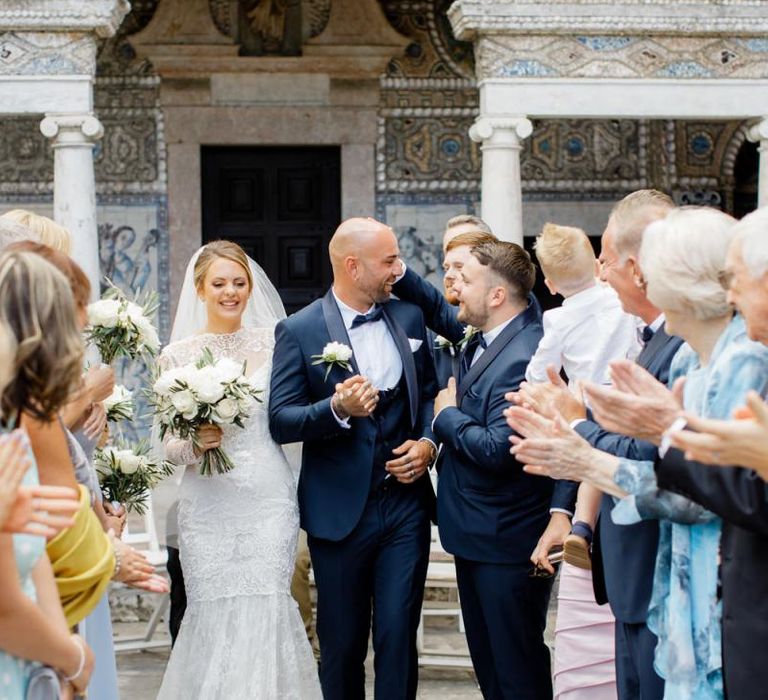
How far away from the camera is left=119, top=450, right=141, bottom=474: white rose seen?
19.0 feet

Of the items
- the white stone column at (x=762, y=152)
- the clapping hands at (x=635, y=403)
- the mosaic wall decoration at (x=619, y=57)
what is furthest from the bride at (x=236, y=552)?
the white stone column at (x=762, y=152)

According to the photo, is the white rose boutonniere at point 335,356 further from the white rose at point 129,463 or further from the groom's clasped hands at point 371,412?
the white rose at point 129,463

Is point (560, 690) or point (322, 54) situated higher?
point (322, 54)

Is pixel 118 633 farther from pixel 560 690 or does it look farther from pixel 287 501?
pixel 560 690

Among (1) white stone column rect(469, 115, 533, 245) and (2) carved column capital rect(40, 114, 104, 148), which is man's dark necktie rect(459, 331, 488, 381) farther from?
(2) carved column capital rect(40, 114, 104, 148)

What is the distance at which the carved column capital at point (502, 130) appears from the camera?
1064 cm

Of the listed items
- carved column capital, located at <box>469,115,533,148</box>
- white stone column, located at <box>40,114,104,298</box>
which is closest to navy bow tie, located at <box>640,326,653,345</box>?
carved column capital, located at <box>469,115,533,148</box>

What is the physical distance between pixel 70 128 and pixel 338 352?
5562 millimetres

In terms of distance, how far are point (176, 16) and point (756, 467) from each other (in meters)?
10.5

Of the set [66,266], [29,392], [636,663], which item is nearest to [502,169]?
[636,663]

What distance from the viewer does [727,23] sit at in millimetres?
10695

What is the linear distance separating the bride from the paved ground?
134 centimetres

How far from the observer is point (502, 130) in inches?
420

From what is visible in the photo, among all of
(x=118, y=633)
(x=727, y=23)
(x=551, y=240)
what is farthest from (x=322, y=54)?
(x=551, y=240)
